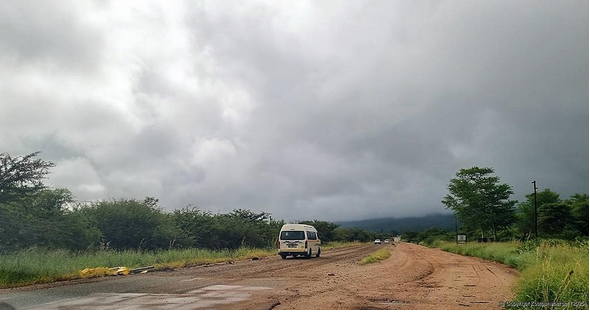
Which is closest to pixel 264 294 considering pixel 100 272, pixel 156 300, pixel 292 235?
pixel 156 300

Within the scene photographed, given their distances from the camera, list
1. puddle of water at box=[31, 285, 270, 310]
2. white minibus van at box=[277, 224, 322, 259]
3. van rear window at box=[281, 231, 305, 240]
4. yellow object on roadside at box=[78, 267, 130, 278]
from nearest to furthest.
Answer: puddle of water at box=[31, 285, 270, 310], yellow object on roadside at box=[78, 267, 130, 278], white minibus van at box=[277, 224, 322, 259], van rear window at box=[281, 231, 305, 240]

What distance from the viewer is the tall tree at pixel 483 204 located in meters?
58.7

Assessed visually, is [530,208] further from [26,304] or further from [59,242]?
[26,304]

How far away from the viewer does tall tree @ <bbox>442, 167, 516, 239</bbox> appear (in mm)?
58688

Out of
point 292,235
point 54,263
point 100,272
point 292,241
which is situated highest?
point 292,235

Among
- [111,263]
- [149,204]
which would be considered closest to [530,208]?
[149,204]

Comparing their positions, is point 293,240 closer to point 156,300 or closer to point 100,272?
point 100,272

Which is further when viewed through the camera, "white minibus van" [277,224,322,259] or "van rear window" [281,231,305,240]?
"van rear window" [281,231,305,240]

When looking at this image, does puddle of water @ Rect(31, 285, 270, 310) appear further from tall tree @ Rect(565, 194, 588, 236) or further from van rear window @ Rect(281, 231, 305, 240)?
tall tree @ Rect(565, 194, 588, 236)

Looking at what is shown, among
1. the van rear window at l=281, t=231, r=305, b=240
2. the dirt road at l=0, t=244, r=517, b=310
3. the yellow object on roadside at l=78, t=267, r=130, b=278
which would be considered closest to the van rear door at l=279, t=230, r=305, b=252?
the van rear window at l=281, t=231, r=305, b=240

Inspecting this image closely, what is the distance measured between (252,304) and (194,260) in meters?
19.6

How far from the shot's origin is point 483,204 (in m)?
59.6

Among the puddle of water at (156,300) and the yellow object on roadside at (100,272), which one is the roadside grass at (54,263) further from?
the puddle of water at (156,300)

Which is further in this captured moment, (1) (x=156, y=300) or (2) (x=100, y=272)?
(2) (x=100, y=272)
